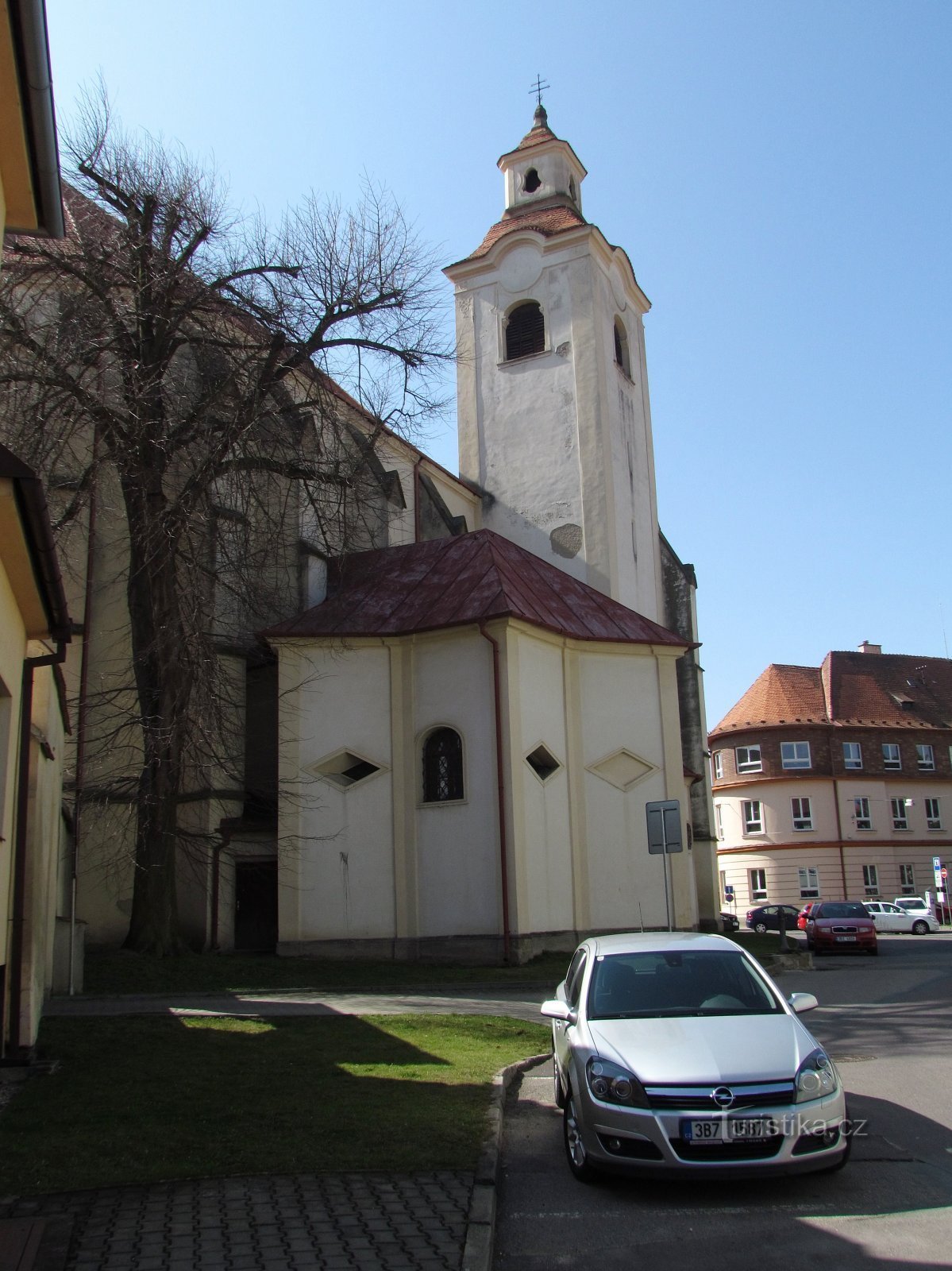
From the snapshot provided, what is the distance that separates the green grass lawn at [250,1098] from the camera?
6543 mm

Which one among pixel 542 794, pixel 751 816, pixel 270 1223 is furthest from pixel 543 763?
pixel 751 816

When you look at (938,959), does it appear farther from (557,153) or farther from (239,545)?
(557,153)

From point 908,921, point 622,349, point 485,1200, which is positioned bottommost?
point 908,921

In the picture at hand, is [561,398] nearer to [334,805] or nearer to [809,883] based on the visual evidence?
[334,805]

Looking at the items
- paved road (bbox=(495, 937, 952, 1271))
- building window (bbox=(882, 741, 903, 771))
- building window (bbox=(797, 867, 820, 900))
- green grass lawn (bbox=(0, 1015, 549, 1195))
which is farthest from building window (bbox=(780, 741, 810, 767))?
paved road (bbox=(495, 937, 952, 1271))

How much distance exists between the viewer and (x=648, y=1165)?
6.14 m

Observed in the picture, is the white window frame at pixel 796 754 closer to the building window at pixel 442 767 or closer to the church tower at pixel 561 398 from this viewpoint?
the church tower at pixel 561 398

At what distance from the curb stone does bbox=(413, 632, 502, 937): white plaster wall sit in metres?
11.6

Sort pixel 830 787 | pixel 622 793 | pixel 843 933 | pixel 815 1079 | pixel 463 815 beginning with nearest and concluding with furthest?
pixel 815 1079
pixel 463 815
pixel 622 793
pixel 843 933
pixel 830 787

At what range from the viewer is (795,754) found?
5219 cm

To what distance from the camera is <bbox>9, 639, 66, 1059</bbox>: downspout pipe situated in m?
9.71

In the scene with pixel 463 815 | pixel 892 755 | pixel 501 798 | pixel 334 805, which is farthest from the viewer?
pixel 892 755

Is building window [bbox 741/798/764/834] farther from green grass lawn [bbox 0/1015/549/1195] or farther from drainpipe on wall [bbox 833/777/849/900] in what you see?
green grass lawn [bbox 0/1015/549/1195]

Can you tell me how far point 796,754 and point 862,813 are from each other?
382 cm
